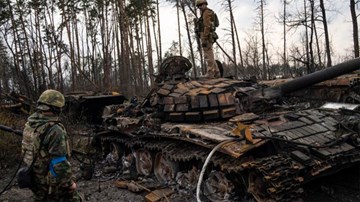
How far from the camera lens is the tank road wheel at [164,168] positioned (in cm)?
762

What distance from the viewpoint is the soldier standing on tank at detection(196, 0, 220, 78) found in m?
8.73

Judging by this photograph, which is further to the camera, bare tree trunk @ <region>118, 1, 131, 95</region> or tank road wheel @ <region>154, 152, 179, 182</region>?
bare tree trunk @ <region>118, 1, 131, 95</region>

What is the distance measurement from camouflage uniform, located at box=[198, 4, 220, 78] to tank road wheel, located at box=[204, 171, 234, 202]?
3161mm

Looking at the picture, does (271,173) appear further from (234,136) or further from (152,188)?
(152,188)

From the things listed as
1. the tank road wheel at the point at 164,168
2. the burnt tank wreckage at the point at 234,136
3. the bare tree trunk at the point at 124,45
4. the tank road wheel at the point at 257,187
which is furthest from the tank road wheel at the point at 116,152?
the bare tree trunk at the point at 124,45

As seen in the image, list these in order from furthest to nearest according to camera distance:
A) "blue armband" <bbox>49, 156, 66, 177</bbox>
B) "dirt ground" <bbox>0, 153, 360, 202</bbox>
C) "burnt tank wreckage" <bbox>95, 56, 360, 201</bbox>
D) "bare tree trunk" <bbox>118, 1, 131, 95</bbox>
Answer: "bare tree trunk" <bbox>118, 1, 131, 95</bbox>, "dirt ground" <bbox>0, 153, 360, 202</bbox>, "burnt tank wreckage" <bbox>95, 56, 360, 201</bbox>, "blue armband" <bbox>49, 156, 66, 177</bbox>

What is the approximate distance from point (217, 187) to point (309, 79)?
93.6 inches

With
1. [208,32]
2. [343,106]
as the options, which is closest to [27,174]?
[208,32]

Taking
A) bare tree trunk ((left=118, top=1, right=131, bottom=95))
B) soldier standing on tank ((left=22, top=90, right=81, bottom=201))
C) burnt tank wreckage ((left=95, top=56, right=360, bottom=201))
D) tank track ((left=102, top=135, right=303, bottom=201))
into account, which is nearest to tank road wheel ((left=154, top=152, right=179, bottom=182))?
burnt tank wreckage ((left=95, top=56, right=360, bottom=201))

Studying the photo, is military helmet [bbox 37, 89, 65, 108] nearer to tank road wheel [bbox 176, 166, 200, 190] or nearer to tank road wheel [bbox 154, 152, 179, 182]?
tank road wheel [bbox 176, 166, 200, 190]

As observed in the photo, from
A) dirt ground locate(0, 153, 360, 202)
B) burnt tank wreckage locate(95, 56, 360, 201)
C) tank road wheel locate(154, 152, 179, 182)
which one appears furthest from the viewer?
tank road wheel locate(154, 152, 179, 182)

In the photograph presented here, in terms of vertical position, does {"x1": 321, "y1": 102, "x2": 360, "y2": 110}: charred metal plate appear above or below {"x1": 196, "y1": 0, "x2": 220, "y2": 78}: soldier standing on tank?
below

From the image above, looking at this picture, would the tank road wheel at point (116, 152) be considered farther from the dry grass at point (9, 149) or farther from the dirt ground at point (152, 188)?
the dry grass at point (9, 149)

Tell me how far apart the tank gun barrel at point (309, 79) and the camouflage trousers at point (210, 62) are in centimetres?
186
